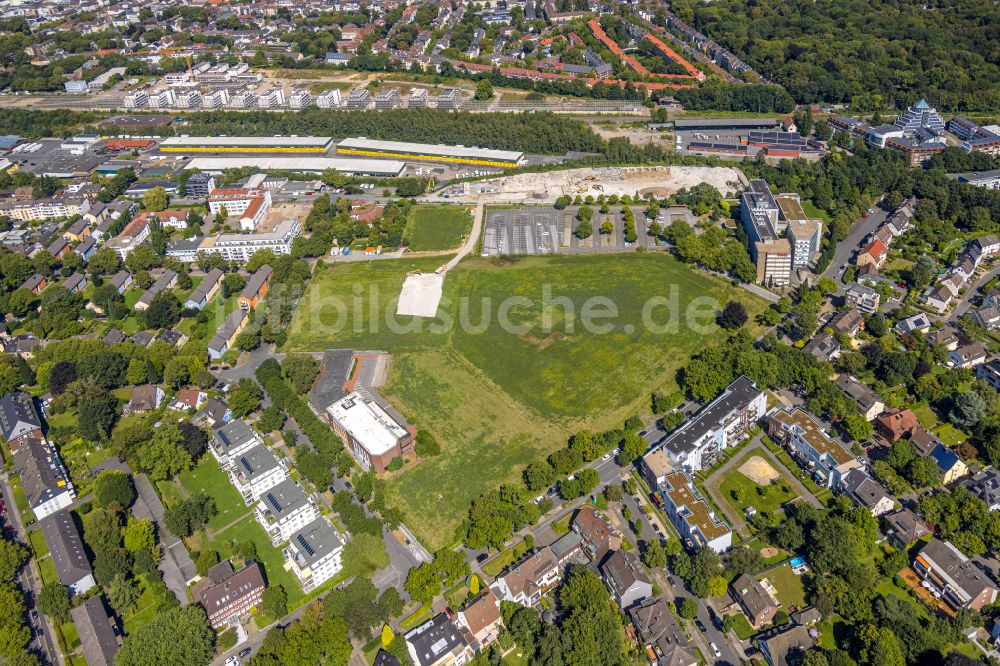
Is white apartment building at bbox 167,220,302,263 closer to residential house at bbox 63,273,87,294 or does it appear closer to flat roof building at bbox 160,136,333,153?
residential house at bbox 63,273,87,294

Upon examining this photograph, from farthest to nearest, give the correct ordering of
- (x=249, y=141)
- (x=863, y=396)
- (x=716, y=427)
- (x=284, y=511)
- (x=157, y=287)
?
(x=249, y=141) → (x=157, y=287) → (x=863, y=396) → (x=716, y=427) → (x=284, y=511)

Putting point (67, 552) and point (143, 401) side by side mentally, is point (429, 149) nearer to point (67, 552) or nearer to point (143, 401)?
point (143, 401)

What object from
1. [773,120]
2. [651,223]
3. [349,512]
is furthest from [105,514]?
[773,120]

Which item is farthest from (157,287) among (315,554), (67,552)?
(315,554)

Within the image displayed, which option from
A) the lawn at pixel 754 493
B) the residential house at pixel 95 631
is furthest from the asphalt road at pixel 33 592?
the lawn at pixel 754 493

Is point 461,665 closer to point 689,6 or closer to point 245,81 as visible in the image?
point 245,81
